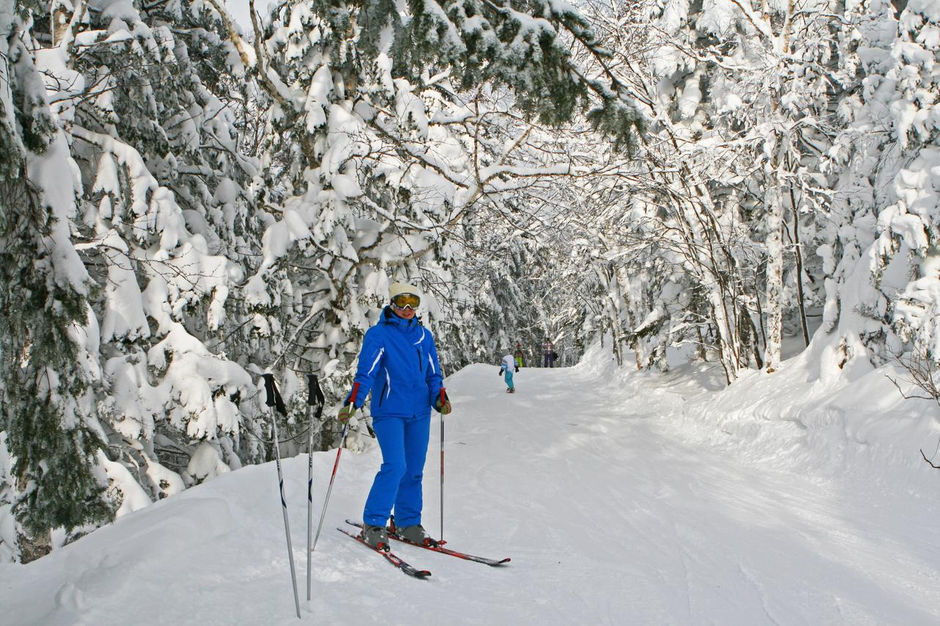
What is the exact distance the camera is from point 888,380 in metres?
8.84

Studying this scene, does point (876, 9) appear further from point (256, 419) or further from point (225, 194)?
point (256, 419)

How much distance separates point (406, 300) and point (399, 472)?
1.36m

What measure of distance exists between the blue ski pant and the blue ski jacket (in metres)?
0.11

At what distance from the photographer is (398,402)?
516cm

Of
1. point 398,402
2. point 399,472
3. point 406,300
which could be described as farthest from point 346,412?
point 406,300

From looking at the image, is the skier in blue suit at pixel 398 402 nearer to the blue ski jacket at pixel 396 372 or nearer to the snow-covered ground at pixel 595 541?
the blue ski jacket at pixel 396 372

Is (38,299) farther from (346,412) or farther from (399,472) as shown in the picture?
(399,472)

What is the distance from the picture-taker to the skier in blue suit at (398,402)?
5016mm

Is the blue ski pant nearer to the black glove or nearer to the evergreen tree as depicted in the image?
the black glove

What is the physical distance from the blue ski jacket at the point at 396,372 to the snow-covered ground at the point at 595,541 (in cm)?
107

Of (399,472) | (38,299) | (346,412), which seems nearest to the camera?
(38,299)

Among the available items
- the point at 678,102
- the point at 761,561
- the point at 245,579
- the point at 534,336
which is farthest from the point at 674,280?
the point at 534,336

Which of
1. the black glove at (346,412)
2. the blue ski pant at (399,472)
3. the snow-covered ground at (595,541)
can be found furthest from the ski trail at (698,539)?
the black glove at (346,412)

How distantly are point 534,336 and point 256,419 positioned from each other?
42972mm
